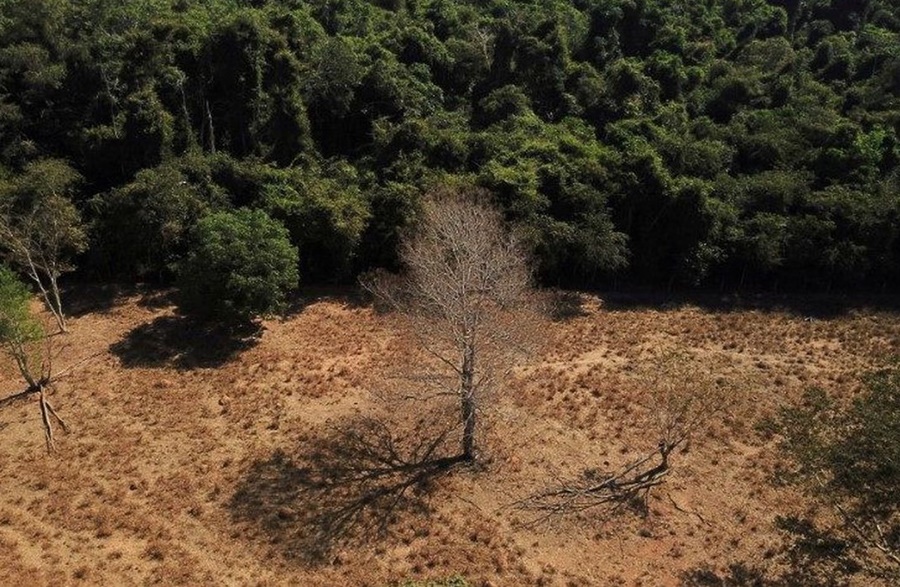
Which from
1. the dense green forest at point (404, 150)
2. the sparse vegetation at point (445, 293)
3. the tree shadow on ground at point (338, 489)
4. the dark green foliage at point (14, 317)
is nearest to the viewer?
the sparse vegetation at point (445, 293)

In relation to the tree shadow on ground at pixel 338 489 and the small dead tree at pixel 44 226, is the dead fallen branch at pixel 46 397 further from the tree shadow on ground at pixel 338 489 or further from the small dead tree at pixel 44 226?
the tree shadow on ground at pixel 338 489

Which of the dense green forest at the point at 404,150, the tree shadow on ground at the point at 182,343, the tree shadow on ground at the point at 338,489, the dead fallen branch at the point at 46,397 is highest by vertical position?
the dense green forest at the point at 404,150

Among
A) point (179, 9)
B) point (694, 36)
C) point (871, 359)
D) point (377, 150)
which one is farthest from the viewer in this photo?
point (694, 36)

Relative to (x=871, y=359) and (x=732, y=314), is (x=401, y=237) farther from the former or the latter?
(x=871, y=359)

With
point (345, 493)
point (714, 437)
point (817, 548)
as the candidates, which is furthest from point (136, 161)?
point (817, 548)

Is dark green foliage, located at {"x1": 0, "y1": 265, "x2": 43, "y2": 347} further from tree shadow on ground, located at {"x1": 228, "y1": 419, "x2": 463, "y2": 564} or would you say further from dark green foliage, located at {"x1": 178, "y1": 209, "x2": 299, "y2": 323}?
tree shadow on ground, located at {"x1": 228, "y1": 419, "x2": 463, "y2": 564}

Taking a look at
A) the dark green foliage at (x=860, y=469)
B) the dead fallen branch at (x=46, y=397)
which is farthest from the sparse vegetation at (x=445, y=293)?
the dead fallen branch at (x=46, y=397)

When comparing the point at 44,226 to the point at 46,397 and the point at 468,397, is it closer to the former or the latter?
the point at 46,397
